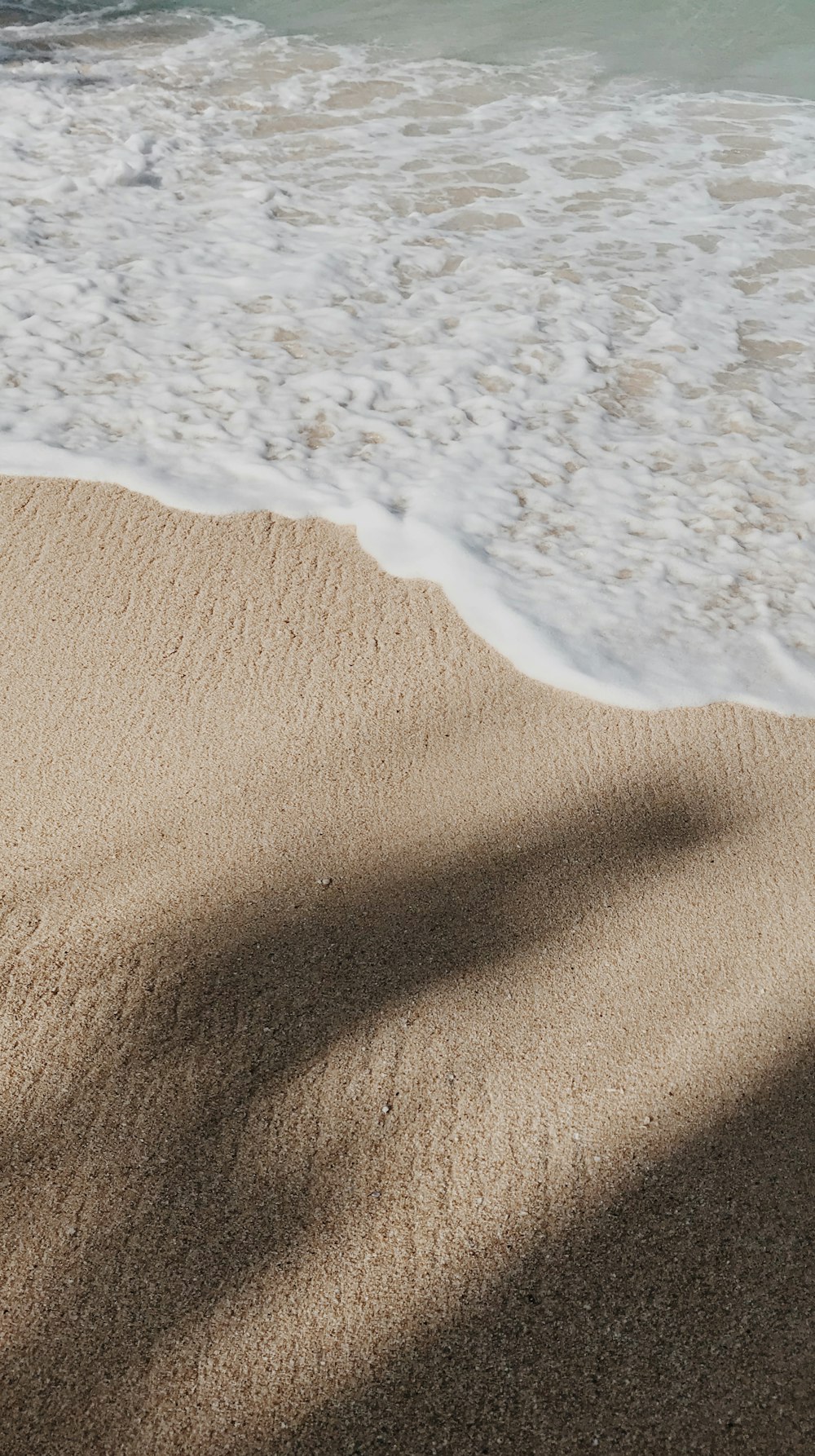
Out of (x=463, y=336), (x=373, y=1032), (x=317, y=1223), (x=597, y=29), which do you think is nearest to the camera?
(x=317, y=1223)

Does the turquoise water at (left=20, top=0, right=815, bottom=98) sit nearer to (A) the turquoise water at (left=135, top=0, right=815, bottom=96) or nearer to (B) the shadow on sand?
(A) the turquoise water at (left=135, top=0, right=815, bottom=96)

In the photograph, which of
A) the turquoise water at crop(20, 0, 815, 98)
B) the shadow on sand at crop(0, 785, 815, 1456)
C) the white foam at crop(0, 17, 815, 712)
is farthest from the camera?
the turquoise water at crop(20, 0, 815, 98)

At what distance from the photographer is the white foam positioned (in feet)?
8.68

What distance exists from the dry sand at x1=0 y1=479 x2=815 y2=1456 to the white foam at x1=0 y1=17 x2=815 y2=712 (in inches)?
9.9

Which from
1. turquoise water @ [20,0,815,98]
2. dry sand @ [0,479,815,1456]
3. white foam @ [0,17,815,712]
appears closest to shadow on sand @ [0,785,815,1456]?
dry sand @ [0,479,815,1456]

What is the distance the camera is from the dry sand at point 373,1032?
138cm

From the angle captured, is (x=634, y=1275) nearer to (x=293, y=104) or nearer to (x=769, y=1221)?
(x=769, y=1221)

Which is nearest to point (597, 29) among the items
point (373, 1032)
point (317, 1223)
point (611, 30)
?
point (611, 30)

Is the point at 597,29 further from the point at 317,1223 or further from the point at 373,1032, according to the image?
the point at 317,1223

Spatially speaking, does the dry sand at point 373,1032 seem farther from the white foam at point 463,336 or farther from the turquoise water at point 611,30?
the turquoise water at point 611,30

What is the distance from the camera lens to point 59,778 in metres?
2.10

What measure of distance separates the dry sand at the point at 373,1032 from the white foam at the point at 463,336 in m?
0.25

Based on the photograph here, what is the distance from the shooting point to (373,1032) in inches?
68.9

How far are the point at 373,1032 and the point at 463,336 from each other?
2.48 metres
